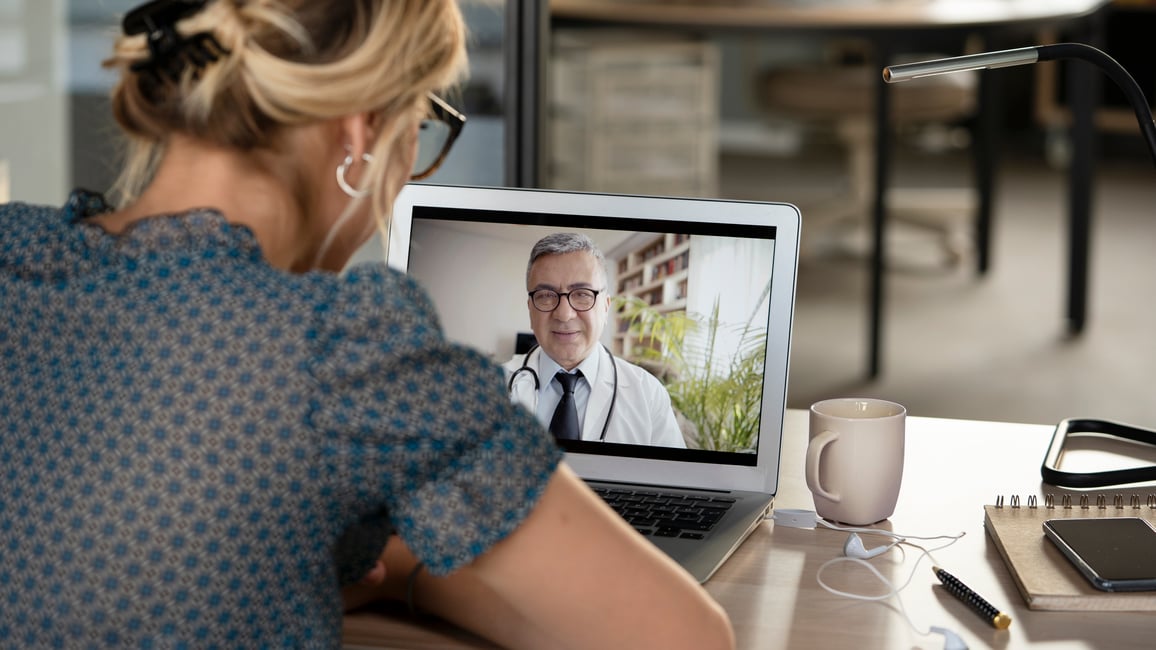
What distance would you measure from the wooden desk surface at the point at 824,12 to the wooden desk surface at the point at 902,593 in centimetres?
244

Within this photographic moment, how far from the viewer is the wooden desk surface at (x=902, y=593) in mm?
862

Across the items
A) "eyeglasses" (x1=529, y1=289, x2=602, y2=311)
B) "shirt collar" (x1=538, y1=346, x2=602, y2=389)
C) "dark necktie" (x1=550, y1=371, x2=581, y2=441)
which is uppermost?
"eyeglasses" (x1=529, y1=289, x2=602, y2=311)

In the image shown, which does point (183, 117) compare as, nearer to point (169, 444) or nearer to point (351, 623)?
point (169, 444)

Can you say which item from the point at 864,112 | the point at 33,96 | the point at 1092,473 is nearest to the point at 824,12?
the point at 864,112

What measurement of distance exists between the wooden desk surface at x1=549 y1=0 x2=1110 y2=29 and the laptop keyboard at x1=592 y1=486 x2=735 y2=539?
2.58 m

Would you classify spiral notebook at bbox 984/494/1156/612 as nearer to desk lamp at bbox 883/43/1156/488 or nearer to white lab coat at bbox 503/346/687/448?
desk lamp at bbox 883/43/1156/488

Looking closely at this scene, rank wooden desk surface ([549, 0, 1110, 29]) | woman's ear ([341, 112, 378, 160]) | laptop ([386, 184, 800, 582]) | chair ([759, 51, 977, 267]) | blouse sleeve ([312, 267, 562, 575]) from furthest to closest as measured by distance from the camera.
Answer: chair ([759, 51, 977, 267]) < wooden desk surface ([549, 0, 1110, 29]) < laptop ([386, 184, 800, 582]) < woman's ear ([341, 112, 378, 160]) < blouse sleeve ([312, 267, 562, 575])

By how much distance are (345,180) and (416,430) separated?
213 mm

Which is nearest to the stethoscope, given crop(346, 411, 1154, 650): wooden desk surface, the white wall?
crop(346, 411, 1154, 650): wooden desk surface

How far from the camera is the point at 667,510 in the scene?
106 centimetres

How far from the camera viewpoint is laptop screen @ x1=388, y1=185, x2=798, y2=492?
1.10 metres

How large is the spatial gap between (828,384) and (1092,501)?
244 cm

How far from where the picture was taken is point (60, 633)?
2.33 ft

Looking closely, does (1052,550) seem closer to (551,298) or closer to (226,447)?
(551,298)
